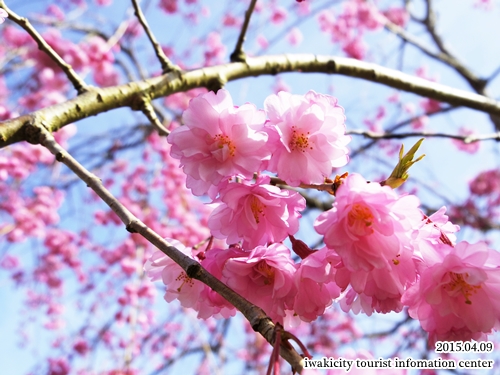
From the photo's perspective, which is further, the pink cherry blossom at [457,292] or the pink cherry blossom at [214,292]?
the pink cherry blossom at [214,292]

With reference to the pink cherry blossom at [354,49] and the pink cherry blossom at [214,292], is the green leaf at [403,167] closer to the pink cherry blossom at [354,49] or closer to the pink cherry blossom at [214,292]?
the pink cherry blossom at [214,292]

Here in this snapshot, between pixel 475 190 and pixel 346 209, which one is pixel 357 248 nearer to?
pixel 346 209

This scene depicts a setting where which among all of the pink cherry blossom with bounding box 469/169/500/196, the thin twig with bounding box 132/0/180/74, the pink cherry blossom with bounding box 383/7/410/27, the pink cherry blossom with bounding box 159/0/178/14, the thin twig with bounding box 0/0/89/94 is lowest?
the thin twig with bounding box 0/0/89/94

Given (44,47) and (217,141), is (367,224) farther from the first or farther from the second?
(44,47)

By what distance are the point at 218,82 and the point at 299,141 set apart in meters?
1.09

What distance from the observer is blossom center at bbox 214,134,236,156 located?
97 cm

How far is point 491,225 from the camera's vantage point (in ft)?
15.9

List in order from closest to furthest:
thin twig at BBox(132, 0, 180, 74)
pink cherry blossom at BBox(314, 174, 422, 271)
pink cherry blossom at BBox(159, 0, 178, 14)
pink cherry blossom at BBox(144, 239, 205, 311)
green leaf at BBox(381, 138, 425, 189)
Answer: pink cherry blossom at BBox(314, 174, 422, 271)
green leaf at BBox(381, 138, 425, 189)
pink cherry blossom at BBox(144, 239, 205, 311)
thin twig at BBox(132, 0, 180, 74)
pink cherry blossom at BBox(159, 0, 178, 14)

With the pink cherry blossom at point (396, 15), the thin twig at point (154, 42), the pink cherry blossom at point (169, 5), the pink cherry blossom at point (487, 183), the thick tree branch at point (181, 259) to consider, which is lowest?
the thick tree branch at point (181, 259)

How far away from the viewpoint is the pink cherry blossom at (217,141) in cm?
97

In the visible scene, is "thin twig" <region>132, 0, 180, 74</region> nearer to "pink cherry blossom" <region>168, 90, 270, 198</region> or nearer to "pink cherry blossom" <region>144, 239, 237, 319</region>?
"pink cherry blossom" <region>168, 90, 270, 198</region>

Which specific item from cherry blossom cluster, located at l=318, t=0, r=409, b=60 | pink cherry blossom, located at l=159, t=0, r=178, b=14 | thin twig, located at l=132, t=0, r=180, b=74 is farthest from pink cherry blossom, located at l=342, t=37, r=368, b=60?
thin twig, located at l=132, t=0, r=180, b=74

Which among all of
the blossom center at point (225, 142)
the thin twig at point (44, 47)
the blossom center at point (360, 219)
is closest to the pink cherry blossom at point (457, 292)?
the blossom center at point (360, 219)

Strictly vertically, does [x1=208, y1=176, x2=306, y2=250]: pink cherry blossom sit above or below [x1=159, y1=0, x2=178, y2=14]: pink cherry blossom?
below
